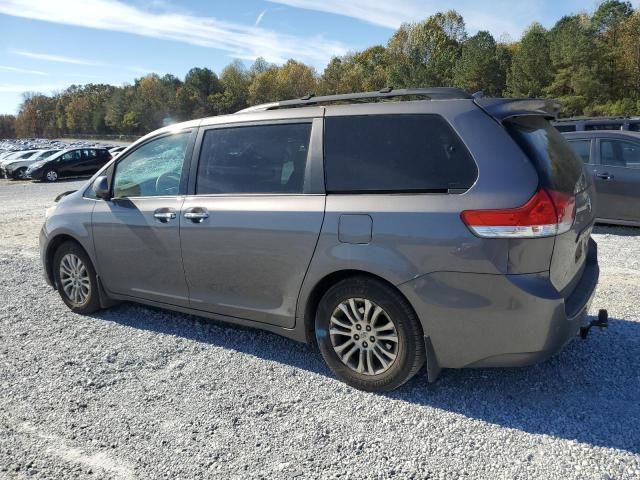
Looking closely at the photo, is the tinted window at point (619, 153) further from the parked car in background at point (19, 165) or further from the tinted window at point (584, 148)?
the parked car in background at point (19, 165)

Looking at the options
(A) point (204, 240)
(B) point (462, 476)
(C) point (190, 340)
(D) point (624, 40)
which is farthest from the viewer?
(D) point (624, 40)

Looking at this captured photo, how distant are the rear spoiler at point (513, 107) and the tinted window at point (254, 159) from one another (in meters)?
1.13

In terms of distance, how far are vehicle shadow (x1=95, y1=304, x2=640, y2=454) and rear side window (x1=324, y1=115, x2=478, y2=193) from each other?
1.28 meters

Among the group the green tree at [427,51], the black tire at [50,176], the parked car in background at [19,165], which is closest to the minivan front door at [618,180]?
the black tire at [50,176]

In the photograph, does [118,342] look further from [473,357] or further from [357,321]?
[473,357]

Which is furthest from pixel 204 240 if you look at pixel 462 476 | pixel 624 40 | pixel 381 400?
pixel 624 40

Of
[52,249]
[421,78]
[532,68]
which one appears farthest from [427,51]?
[52,249]

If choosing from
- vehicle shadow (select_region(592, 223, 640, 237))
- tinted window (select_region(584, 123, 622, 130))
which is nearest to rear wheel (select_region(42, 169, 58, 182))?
tinted window (select_region(584, 123, 622, 130))

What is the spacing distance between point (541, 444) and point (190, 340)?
266cm

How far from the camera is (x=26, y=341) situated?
4.39 m

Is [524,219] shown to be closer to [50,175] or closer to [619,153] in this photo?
[619,153]

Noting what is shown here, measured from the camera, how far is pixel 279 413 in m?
3.15

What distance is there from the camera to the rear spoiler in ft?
10.0

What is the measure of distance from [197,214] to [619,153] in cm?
691
